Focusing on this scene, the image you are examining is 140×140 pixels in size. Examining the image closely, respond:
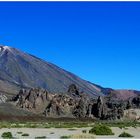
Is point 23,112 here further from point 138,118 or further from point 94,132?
point 94,132

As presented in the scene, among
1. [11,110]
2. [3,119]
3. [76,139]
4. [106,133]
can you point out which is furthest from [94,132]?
[11,110]

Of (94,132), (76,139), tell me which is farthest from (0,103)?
(76,139)

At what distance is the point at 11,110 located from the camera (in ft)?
616

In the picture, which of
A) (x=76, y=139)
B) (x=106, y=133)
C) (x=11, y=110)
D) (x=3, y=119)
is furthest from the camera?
(x=11, y=110)

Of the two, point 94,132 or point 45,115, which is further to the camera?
point 45,115

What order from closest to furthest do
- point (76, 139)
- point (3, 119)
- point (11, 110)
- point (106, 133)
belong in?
point (76, 139) < point (106, 133) < point (3, 119) < point (11, 110)

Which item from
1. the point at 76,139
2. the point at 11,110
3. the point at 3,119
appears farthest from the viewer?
the point at 11,110

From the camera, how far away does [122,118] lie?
194 m

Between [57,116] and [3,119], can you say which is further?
[57,116]

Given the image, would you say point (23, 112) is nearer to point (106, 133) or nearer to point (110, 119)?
point (110, 119)

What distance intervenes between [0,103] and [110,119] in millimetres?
43163

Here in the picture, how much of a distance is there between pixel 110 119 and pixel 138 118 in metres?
10.9

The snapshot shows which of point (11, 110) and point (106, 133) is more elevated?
point (11, 110)

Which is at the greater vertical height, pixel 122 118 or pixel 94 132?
pixel 122 118
